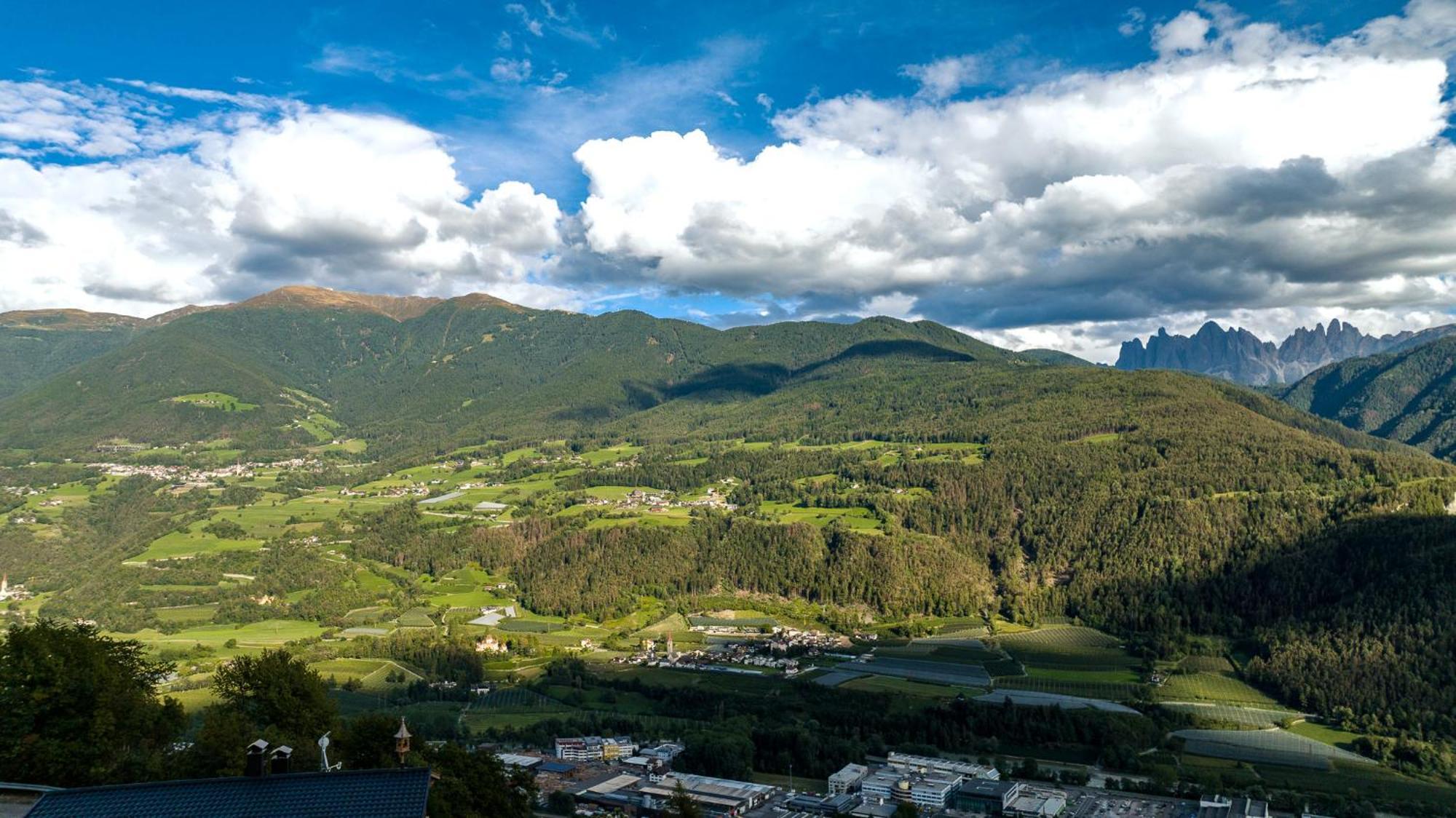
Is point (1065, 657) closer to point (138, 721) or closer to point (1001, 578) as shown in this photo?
point (1001, 578)

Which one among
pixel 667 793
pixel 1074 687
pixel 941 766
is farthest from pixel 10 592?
pixel 1074 687

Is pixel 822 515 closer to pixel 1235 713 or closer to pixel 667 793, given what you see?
pixel 1235 713

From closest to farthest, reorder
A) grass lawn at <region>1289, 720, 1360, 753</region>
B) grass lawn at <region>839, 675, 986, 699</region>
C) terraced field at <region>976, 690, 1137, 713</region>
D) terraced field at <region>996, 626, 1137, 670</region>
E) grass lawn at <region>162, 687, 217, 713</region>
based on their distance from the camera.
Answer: grass lawn at <region>162, 687, 217, 713</region> < grass lawn at <region>1289, 720, 1360, 753</region> < terraced field at <region>976, 690, 1137, 713</region> < grass lawn at <region>839, 675, 986, 699</region> < terraced field at <region>996, 626, 1137, 670</region>

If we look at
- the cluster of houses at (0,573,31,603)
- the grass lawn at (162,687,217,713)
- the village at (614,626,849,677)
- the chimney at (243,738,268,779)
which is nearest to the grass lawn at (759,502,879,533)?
the village at (614,626,849,677)

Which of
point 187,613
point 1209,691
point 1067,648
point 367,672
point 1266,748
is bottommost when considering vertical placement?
point 1266,748

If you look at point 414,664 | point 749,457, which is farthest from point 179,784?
point 749,457

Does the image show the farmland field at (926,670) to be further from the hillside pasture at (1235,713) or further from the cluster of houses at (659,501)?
the cluster of houses at (659,501)

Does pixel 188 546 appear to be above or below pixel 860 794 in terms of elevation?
above

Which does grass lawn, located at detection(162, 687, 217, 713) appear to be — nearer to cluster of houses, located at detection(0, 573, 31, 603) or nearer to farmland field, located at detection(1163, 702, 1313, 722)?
cluster of houses, located at detection(0, 573, 31, 603)

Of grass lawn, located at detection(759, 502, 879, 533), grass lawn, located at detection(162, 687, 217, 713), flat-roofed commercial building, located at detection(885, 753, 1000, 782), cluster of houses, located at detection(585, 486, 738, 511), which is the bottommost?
flat-roofed commercial building, located at detection(885, 753, 1000, 782)
